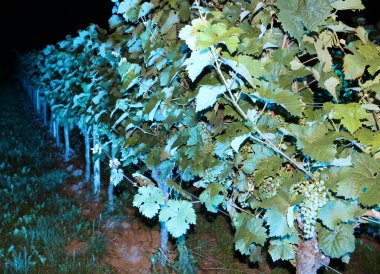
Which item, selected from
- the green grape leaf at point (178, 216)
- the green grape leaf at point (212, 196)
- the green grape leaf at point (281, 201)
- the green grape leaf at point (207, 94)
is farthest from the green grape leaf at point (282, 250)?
the green grape leaf at point (207, 94)

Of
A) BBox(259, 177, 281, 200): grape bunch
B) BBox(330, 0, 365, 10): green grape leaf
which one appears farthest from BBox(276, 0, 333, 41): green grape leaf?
BBox(259, 177, 281, 200): grape bunch

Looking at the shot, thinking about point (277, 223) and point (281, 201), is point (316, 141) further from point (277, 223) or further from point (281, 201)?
point (277, 223)

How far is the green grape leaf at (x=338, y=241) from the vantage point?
1.56m

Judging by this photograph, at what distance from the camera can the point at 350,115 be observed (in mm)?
1486

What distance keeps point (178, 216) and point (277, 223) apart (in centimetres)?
78

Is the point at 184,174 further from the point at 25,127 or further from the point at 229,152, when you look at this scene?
the point at 25,127

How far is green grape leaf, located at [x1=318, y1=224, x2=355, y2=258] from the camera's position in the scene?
5.12 feet

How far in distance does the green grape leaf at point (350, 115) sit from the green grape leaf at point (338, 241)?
506 millimetres

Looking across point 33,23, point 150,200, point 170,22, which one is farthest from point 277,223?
point 33,23

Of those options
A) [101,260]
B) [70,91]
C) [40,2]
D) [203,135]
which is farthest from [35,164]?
[40,2]

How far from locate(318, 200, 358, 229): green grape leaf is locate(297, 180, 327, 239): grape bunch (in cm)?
4

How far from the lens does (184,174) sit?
2.65 meters

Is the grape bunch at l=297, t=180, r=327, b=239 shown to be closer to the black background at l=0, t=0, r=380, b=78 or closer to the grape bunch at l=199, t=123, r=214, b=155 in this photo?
the grape bunch at l=199, t=123, r=214, b=155

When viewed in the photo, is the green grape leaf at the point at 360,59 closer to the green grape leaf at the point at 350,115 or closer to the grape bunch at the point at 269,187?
the green grape leaf at the point at 350,115
